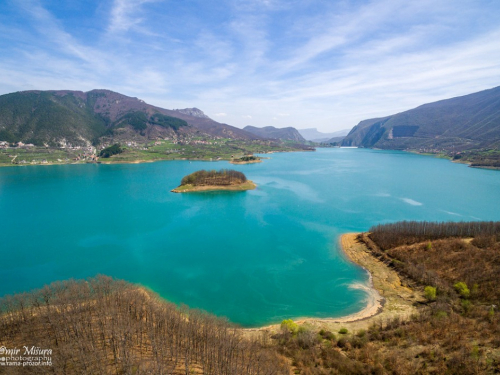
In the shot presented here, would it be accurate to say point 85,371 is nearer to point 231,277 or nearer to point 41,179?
point 231,277

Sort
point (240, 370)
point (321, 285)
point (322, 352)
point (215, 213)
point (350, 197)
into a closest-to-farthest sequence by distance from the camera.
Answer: point (240, 370), point (322, 352), point (321, 285), point (215, 213), point (350, 197)

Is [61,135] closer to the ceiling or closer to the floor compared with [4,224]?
closer to the ceiling

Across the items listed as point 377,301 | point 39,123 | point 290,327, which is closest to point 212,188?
point 377,301

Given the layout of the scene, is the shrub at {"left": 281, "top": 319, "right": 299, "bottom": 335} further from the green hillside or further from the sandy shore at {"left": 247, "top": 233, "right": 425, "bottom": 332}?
the green hillside

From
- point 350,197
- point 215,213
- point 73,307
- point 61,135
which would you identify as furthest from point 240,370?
point 61,135

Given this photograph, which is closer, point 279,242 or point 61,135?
point 279,242

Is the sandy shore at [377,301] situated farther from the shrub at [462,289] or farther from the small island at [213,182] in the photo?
the small island at [213,182]

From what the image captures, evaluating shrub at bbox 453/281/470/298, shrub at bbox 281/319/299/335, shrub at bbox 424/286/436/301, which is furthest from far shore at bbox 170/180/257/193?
shrub at bbox 453/281/470/298

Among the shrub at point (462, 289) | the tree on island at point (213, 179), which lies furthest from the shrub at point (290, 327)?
the tree on island at point (213, 179)

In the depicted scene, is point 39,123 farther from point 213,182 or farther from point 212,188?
point 212,188
